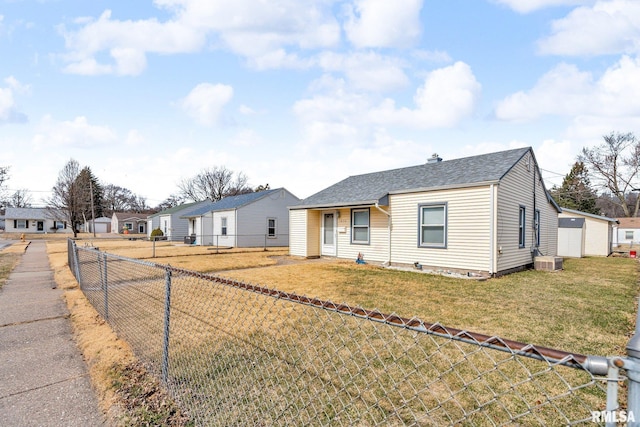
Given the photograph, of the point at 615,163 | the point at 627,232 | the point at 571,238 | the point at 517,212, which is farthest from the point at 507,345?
the point at 627,232

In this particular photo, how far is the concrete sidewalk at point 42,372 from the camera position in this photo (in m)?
2.77

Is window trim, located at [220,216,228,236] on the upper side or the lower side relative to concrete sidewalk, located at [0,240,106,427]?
upper

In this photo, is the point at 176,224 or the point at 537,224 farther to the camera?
the point at 176,224

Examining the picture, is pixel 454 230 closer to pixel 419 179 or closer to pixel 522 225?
pixel 419 179

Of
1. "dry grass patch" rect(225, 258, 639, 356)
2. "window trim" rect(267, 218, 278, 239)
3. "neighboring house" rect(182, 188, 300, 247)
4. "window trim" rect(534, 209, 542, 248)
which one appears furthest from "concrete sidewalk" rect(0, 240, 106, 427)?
"window trim" rect(267, 218, 278, 239)

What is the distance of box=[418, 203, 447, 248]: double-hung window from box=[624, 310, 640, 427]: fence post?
10.3 meters

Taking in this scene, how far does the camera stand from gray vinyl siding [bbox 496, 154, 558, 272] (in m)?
10.2

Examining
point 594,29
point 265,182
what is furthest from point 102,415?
point 265,182

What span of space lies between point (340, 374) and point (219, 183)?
48.8m

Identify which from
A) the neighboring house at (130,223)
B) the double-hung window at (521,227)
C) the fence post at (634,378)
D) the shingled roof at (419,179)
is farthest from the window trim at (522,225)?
the neighboring house at (130,223)

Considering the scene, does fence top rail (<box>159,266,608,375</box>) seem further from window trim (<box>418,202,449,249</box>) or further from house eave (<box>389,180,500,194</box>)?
window trim (<box>418,202,449,249</box>)

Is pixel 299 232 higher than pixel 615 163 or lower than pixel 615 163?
lower

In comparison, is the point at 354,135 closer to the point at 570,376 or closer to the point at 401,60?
the point at 401,60

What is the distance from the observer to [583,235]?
62.4 feet
